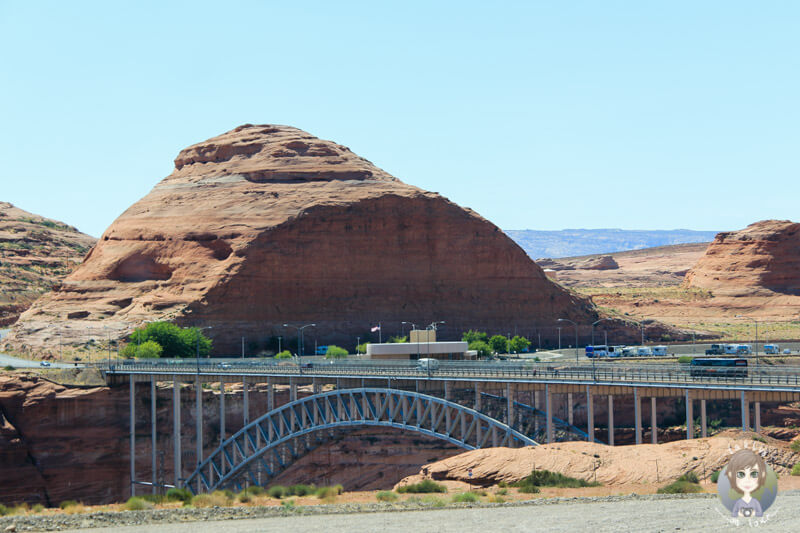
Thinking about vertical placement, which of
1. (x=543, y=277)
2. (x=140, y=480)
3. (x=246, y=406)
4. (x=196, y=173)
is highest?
(x=196, y=173)

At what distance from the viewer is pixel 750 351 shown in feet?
392

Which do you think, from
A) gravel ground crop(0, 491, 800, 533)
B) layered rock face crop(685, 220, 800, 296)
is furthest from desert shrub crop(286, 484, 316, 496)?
layered rock face crop(685, 220, 800, 296)

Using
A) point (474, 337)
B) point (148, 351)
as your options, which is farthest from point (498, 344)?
point (148, 351)

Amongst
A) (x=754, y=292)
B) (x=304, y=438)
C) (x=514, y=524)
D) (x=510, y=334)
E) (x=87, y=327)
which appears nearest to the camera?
(x=514, y=524)

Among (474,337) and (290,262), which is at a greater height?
(290,262)

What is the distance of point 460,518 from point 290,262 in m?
92.3

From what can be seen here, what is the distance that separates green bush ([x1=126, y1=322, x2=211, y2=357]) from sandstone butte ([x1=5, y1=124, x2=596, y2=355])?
781 cm

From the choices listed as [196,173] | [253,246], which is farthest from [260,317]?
[196,173]

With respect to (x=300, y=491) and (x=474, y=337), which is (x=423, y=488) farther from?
(x=474, y=337)

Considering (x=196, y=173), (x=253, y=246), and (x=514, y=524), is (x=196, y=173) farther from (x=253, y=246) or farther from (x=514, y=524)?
(x=514, y=524)

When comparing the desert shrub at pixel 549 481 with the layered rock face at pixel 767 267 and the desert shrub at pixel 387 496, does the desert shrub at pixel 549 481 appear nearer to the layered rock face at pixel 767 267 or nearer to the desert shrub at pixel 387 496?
the desert shrub at pixel 387 496

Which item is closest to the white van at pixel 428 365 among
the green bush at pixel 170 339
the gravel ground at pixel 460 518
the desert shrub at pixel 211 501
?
the desert shrub at pixel 211 501

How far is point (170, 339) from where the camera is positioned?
107 meters

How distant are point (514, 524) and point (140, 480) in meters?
59.1
